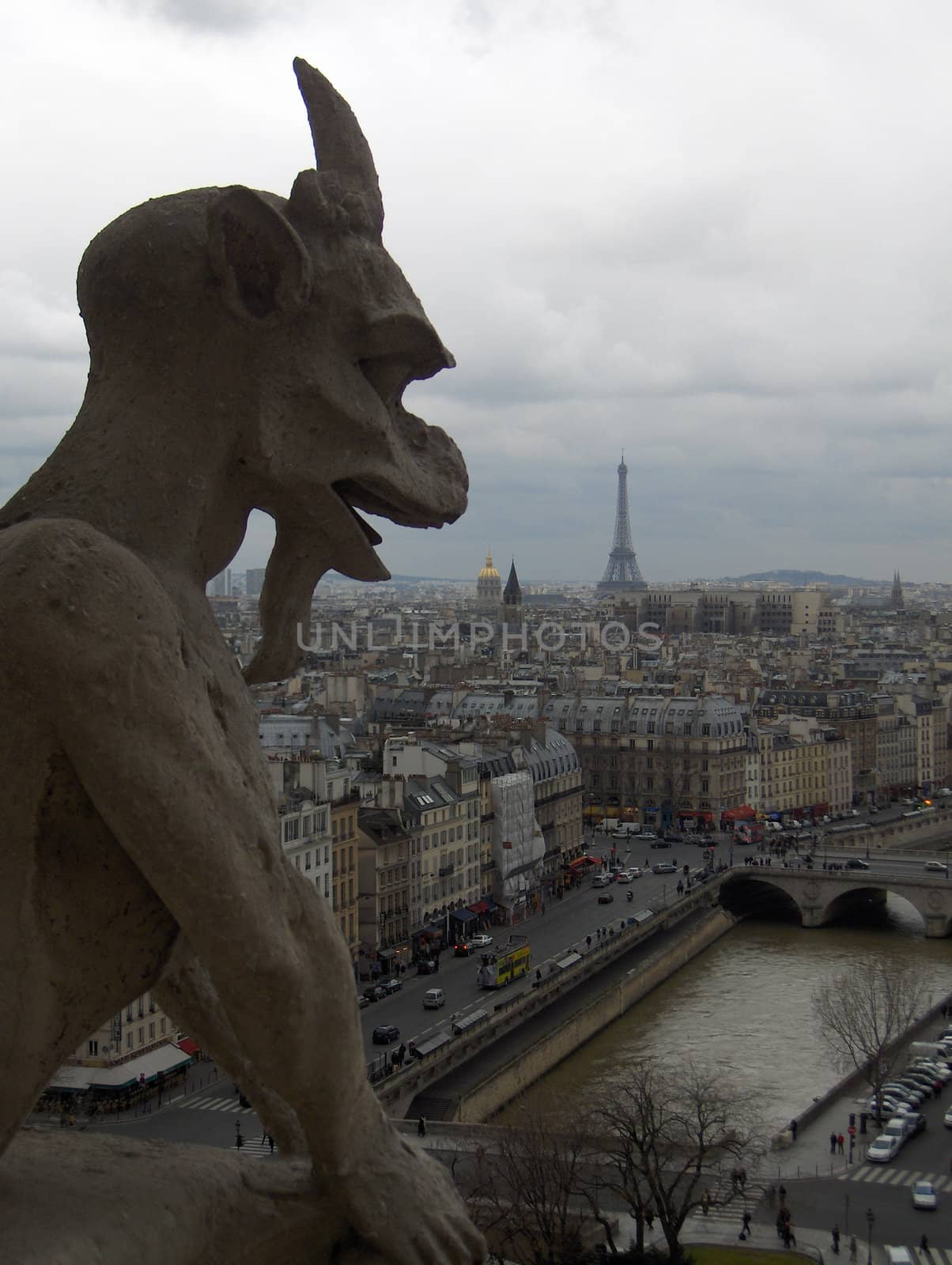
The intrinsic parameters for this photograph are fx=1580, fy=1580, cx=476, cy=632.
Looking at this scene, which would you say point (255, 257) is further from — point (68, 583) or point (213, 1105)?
point (213, 1105)

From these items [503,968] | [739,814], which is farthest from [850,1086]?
[739,814]

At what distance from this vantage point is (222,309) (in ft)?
7.61

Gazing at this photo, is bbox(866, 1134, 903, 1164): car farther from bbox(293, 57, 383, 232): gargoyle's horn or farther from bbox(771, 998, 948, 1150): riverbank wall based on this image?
bbox(293, 57, 383, 232): gargoyle's horn

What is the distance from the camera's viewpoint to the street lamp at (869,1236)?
13672 millimetres

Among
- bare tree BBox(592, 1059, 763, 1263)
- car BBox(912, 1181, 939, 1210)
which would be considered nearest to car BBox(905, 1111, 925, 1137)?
bare tree BBox(592, 1059, 763, 1263)

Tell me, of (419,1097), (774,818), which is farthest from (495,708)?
(419,1097)

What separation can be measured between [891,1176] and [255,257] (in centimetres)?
1627

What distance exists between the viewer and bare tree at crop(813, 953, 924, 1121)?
1939 centimetres

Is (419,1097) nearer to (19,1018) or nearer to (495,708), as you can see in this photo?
(19,1018)

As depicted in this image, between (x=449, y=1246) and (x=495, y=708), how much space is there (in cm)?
4265

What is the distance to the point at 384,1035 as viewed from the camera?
2044cm

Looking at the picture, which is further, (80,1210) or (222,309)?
(222,309)

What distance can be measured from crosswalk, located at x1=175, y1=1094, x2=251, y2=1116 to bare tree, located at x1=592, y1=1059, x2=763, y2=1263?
13.2 ft

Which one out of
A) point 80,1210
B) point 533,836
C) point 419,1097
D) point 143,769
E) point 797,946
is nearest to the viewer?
point 143,769
